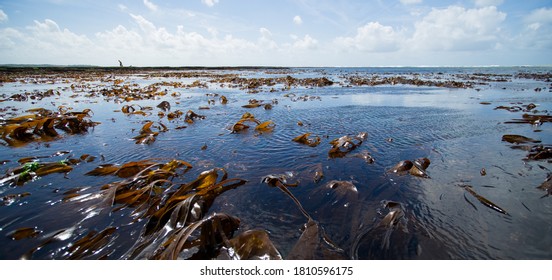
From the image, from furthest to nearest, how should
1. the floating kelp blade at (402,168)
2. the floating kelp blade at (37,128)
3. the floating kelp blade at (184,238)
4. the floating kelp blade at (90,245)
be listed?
the floating kelp blade at (37,128)
the floating kelp blade at (402,168)
the floating kelp blade at (90,245)
the floating kelp blade at (184,238)

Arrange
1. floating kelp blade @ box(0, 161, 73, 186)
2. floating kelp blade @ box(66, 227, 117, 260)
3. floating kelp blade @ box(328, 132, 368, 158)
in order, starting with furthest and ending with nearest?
1. floating kelp blade @ box(328, 132, 368, 158)
2. floating kelp blade @ box(0, 161, 73, 186)
3. floating kelp blade @ box(66, 227, 117, 260)

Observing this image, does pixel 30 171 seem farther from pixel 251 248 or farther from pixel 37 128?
pixel 251 248

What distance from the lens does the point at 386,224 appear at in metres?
2.91

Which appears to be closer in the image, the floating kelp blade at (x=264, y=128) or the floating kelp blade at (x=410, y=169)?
the floating kelp blade at (x=410, y=169)

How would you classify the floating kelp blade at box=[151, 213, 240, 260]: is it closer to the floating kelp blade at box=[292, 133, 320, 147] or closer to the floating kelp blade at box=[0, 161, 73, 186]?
the floating kelp blade at box=[0, 161, 73, 186]

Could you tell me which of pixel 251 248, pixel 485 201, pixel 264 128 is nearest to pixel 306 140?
pixel 264 128

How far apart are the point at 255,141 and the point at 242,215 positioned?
3391 millimetres

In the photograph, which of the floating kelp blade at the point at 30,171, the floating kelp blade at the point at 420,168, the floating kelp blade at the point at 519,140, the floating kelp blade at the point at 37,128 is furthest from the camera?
the floating kelp blade at the point at 37,128

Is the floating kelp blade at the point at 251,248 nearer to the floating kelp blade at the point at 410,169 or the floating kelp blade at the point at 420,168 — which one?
the floating kelp blade at the point at 410,169

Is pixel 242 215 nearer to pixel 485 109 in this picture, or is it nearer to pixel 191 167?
pixel 191 167

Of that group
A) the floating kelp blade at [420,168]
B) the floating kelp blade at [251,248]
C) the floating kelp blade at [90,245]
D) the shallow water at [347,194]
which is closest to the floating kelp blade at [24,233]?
the shallow water at [347,194]

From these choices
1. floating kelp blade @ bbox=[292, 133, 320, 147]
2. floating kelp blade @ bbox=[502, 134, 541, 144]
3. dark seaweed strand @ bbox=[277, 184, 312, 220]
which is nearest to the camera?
dark seaweed strand @ bbox=[277, 184, 312, 220]

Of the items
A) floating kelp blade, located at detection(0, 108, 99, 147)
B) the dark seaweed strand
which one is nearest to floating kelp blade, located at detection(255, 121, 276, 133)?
the dark seaweed strand
